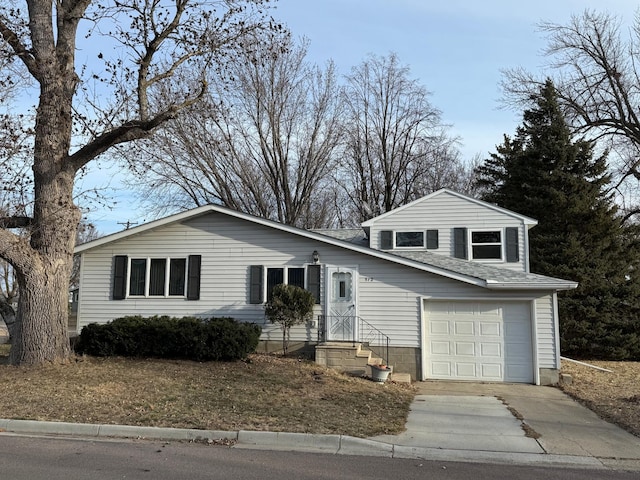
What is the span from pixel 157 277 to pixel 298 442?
9835 mm

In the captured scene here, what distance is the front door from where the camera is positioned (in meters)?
14.3

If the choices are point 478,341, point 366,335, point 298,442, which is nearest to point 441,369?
point 478,341

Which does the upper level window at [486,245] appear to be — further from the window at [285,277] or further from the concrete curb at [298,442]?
the concrete curb at [298,442]

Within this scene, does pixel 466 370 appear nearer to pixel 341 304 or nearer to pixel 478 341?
pixel 478 341

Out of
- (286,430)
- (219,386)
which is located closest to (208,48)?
(219,386)

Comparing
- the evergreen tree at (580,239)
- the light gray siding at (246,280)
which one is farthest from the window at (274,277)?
the evergreen tree at (580,239)

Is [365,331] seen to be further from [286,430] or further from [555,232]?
[555,232]

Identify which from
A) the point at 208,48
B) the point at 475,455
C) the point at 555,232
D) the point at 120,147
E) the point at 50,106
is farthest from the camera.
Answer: the point at 555,232

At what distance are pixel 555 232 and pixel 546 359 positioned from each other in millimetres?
9430

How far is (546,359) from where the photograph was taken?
45.0 feet

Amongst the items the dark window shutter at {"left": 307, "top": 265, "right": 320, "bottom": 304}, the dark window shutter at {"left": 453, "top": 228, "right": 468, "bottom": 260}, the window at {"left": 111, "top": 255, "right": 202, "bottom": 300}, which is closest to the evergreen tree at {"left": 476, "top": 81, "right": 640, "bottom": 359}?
the dark window shutter at {"left": 453, "top": 228, "right": 468, "bottom": 260}

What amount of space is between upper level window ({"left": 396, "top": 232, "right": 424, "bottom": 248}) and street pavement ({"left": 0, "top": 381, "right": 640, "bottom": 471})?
832 centimetres

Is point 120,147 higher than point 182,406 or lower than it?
higher

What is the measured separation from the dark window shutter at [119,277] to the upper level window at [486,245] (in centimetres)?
1101
